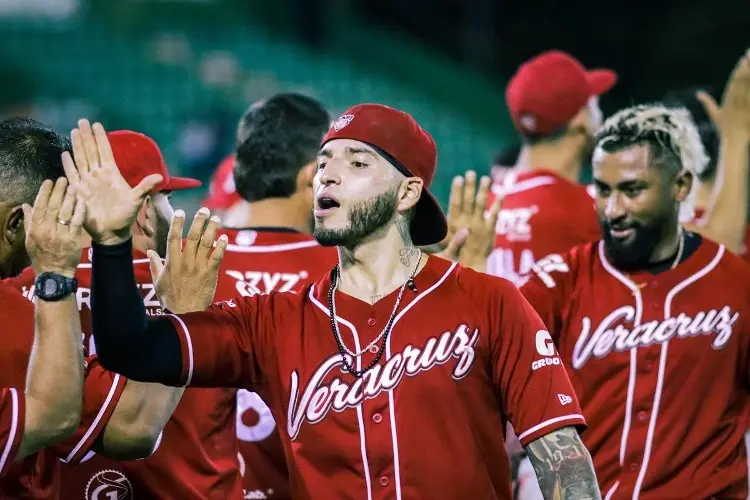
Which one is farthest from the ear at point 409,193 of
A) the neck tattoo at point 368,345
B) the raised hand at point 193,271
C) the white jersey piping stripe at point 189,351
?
the white jersey piping stripe at point 189,351

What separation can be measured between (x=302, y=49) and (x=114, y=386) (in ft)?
45.4

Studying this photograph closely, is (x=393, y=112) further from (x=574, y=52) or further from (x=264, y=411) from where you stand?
(x=574, y=52)

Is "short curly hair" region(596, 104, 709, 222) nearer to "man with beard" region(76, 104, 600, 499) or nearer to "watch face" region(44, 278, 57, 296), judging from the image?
"man with beard" region(76, 104, 600, 499)

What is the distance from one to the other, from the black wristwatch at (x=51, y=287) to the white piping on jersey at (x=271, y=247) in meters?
1.51

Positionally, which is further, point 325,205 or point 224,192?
point 224,192

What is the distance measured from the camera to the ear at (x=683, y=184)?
4.25 meters

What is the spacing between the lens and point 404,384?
3.18 metres

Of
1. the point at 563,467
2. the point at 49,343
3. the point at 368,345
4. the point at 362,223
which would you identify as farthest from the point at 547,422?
the point at 49,343

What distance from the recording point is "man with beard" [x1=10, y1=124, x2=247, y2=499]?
3.64 metres

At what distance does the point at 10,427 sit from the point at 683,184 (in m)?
2.64

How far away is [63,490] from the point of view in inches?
143

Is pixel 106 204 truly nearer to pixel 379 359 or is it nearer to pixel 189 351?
pixel 189 351

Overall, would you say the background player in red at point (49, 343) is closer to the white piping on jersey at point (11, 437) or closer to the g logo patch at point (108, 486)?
the white piping on jersey at point (11, 437)

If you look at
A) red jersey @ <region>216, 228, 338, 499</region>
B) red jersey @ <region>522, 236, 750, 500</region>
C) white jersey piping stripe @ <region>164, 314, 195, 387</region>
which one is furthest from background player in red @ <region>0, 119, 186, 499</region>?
red jersey @ <region>522, 236, 750, 500</region>
